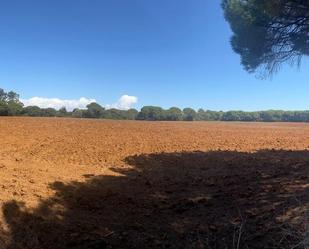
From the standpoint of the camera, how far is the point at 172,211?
24.0 ft

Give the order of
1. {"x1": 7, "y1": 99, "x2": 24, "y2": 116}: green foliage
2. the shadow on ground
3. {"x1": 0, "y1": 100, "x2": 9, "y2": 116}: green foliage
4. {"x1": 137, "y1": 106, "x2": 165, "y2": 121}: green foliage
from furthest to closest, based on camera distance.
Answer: {"x1": 137, "y1": 106, "x2": 165, "y2": 121}: green foliage
{"x1": 7, "y1": 99, "x2": 24, "y2": 116}: green foliage
{"x1": 0, "y1": 100, "x2": 9, "y2": 116}: green foliage
the shadow on ground

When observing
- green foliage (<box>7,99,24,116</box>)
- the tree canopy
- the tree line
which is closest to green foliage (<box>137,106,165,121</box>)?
the tree line

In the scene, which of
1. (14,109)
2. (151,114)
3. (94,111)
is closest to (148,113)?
(151,114)

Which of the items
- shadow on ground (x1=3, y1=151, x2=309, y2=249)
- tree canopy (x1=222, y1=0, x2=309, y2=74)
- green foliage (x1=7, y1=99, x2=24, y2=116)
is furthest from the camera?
green foliage (x1=7, y1=99, x2=24, y2=116)

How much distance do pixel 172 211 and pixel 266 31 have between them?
5545 mm

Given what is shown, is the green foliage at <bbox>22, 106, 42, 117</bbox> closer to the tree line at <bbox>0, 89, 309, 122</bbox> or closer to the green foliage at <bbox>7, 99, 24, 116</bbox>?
the tree line at <bbox>0, 89, 309, 122</bbox>

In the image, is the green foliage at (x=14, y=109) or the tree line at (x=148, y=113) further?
the tree line at (x=148, y=113)

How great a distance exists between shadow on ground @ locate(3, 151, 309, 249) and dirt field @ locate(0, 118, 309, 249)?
0.6 inches

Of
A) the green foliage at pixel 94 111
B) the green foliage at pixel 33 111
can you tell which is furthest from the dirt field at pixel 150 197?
the green foliage at pixel 94 111

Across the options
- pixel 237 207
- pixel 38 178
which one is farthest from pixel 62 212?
pixel 237 207

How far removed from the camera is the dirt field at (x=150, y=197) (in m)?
5.94

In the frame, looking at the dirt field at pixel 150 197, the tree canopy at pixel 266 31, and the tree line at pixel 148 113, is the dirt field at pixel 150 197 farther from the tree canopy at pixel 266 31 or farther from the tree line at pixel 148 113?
the tree line at pixel 148 113

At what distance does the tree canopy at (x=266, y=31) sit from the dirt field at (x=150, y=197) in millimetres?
2849

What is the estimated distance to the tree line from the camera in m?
39.8
